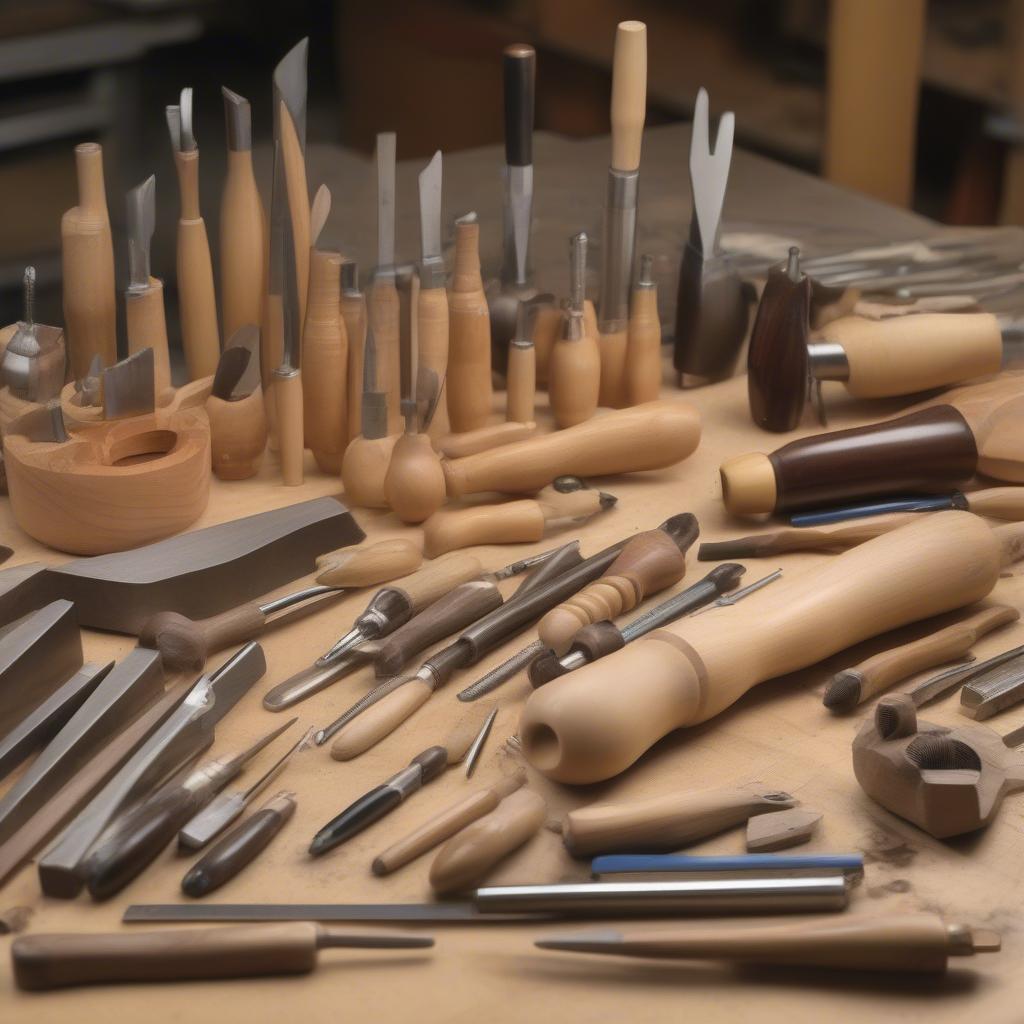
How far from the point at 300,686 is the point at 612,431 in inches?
14.4

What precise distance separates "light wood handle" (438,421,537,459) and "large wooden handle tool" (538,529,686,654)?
Answer: 0.53 feet

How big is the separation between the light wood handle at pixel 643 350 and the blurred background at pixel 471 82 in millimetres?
380

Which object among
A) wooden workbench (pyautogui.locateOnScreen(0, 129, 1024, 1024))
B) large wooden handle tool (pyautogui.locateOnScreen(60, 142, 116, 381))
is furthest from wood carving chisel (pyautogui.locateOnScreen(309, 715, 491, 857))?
large wooden handle tool (pyautogui.locateOnScreen(60, 142, 116, 381))

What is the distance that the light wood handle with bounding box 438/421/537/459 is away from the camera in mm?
1176

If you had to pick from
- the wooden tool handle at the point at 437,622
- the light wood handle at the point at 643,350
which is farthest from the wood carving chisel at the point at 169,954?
the light wood handle at the point at 643,350

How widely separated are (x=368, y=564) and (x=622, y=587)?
18 cm

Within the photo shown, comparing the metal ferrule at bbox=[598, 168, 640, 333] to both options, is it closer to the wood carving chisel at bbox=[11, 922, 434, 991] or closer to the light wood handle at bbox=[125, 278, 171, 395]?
the light wood handle at bbox=[125, 278, 171, 395]

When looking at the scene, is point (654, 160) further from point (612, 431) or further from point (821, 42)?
point (612, 431)

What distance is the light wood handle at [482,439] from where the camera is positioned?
1.18 meters

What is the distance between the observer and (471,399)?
4.04 ft

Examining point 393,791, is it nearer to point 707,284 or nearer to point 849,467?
point 849,467

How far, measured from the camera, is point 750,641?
3.01 feet

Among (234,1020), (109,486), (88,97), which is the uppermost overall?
(88,97)

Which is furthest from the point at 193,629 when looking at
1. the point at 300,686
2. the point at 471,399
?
the point at 471,399
